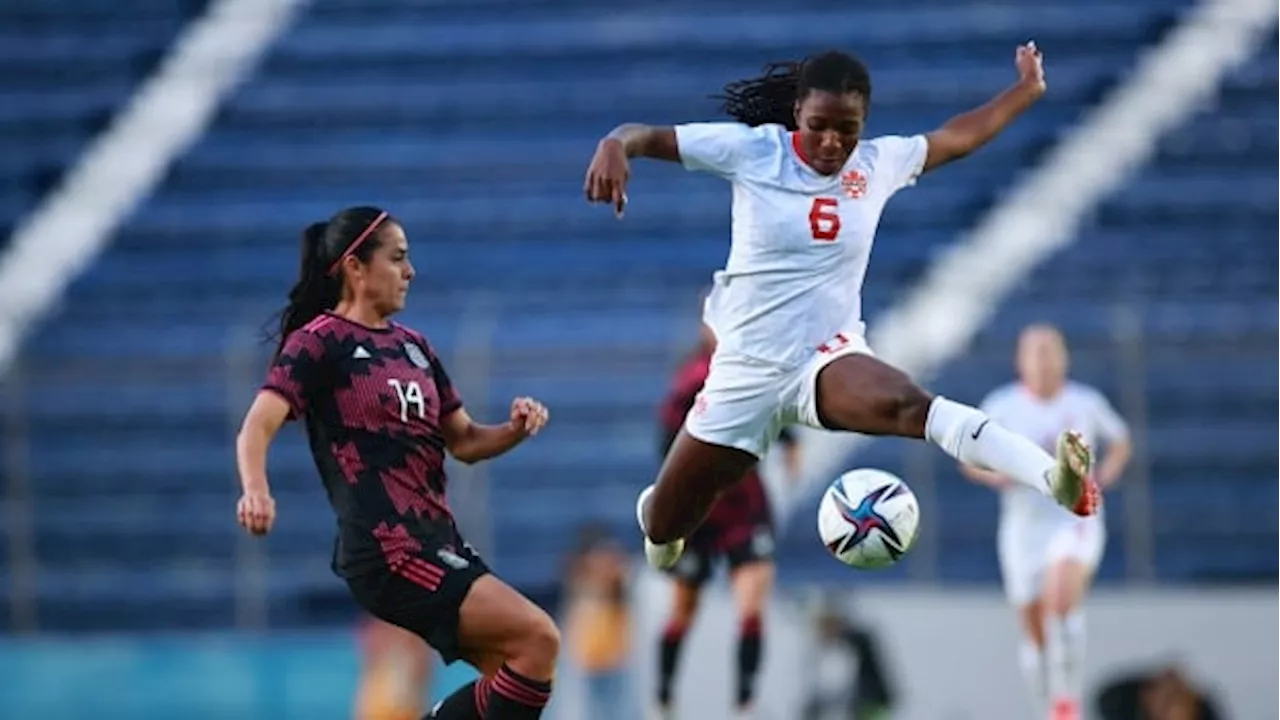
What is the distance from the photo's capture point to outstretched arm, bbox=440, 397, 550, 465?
7.21 metres

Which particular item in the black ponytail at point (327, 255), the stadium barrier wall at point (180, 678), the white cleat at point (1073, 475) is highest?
the black ponytail at point (327, 255)

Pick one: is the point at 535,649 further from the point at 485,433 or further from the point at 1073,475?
the point at 1073,475

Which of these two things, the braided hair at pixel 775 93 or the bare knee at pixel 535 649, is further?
the braided hair at pixel 775 93

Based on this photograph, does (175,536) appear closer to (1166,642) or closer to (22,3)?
(22,3)

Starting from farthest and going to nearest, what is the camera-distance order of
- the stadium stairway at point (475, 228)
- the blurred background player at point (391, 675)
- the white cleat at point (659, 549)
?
the stadium stairway at point (475, 228), the blurred background player at point (391, 675), the white cleat at point (659, 549)

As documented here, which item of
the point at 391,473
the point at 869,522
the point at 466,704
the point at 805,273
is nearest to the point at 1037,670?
the point at 869,522

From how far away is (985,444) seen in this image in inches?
277

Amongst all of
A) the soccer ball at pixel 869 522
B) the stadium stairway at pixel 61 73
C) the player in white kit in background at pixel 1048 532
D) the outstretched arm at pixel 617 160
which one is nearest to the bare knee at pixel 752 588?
the player in white kit in background at pixel 1048 532

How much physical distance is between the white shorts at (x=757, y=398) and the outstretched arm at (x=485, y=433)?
2.24 ft

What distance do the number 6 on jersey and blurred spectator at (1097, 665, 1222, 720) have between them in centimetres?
536

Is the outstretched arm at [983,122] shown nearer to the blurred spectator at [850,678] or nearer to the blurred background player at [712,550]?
the blurred background player at [712,550]

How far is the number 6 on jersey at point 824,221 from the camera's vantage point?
24.5 ft

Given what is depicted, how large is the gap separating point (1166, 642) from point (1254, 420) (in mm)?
2964

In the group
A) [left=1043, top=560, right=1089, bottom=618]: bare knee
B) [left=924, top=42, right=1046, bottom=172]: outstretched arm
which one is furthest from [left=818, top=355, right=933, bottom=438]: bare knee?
[left=1043, top=560, right=1089, bottom=618]: bare knee
